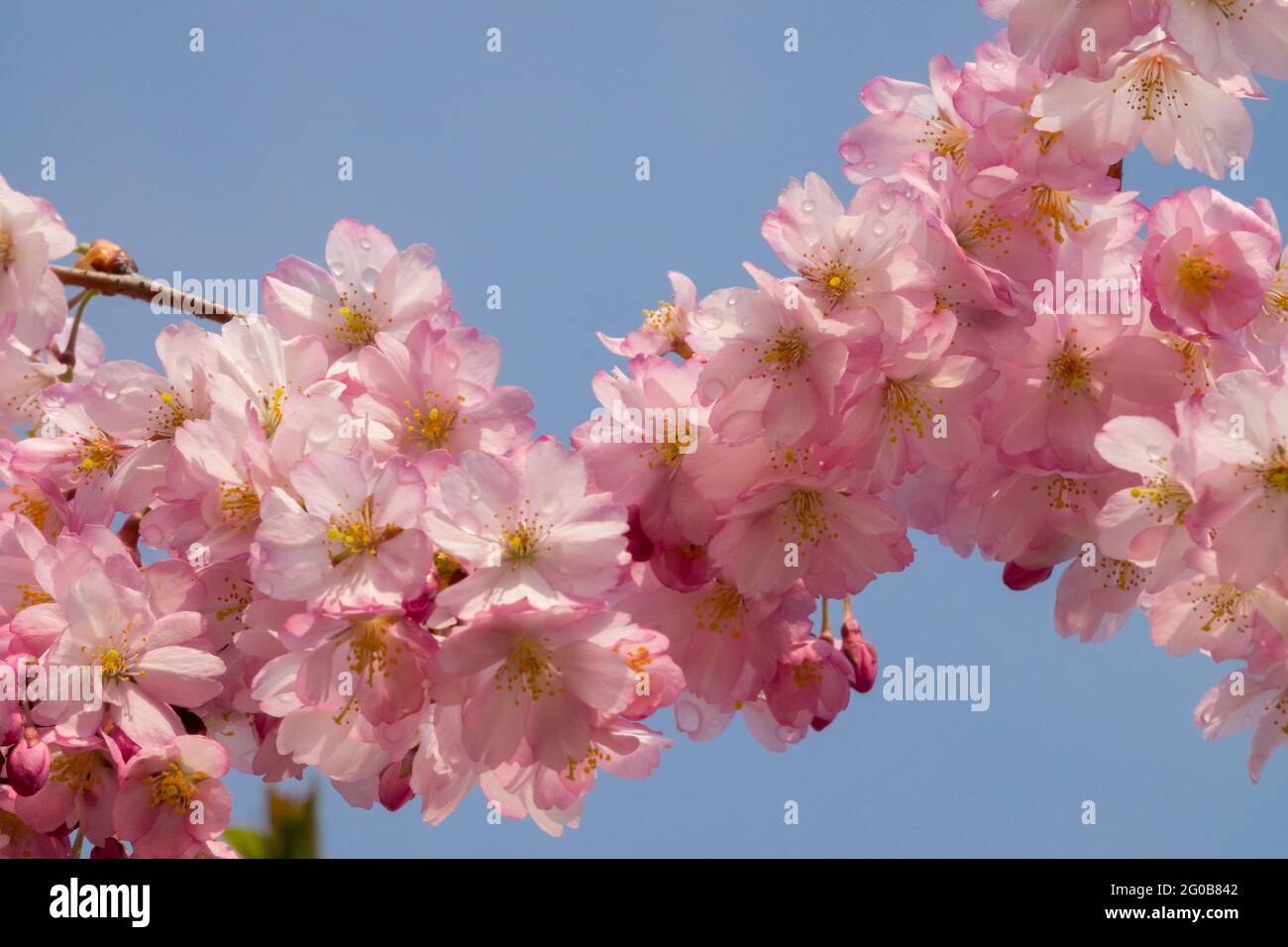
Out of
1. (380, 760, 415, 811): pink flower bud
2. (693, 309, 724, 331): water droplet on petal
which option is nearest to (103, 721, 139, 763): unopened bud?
(380, 760, 415, 811): pink flower bud

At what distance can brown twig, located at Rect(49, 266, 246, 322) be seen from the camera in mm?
2375

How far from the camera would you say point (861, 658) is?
7.84 feet

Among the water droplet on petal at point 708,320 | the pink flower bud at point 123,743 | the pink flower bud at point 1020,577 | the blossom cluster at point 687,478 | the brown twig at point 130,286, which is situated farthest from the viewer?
the brown twig at point 130,286

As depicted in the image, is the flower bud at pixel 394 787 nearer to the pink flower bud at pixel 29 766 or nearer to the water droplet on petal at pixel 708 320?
the pink flower bud at pixel 29 766

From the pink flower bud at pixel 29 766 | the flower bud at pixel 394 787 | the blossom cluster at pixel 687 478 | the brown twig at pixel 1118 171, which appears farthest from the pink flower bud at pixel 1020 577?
the pink flower bud at pixel 29 766

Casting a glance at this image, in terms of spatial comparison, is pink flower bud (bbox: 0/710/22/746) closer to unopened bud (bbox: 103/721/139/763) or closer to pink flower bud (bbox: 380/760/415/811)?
unopened bud (bbox: 103/721/139/763)

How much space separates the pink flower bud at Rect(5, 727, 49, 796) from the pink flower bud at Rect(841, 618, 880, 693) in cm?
133

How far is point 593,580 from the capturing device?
5.44 ft

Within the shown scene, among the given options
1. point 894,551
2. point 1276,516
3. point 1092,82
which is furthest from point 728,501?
point 1092,82

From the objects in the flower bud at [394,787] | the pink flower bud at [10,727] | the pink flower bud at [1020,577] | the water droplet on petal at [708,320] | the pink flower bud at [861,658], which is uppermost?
the water droplet on petal at [708,320]

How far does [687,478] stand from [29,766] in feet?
3.36

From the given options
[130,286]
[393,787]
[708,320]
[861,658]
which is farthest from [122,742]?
[861,658]

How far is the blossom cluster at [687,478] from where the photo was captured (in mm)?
1696

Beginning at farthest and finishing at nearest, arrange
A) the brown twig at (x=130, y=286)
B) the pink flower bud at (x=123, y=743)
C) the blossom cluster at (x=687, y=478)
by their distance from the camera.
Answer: the brown twig at (x=130, y=286), the pink flower bud at (x=123, y=743), the blossom cluster at (x=687, y=478)
